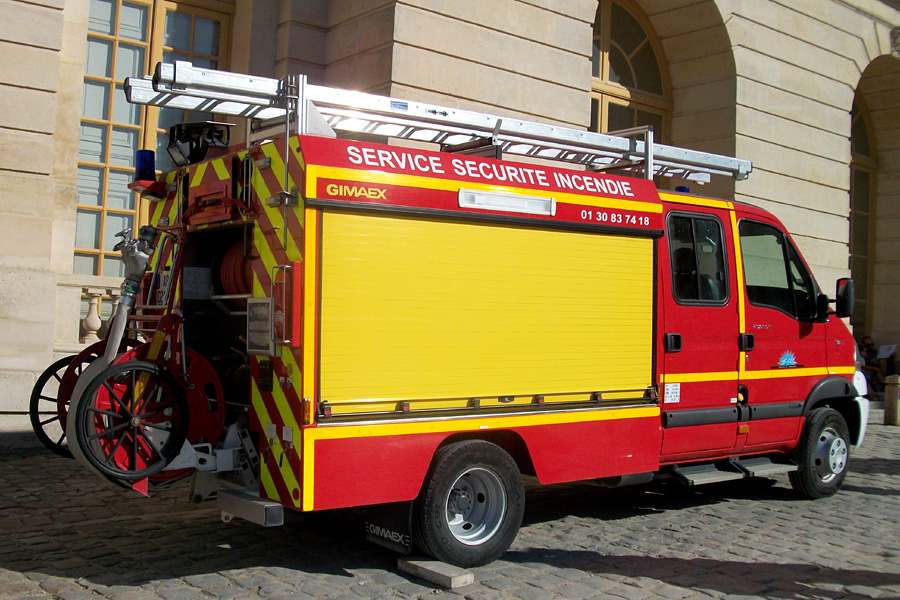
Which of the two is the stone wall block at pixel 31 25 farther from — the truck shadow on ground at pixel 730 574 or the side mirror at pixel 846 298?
the side mirror at pixel 846 298

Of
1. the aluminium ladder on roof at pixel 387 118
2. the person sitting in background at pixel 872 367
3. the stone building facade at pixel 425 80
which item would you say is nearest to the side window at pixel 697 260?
the aluminium ladder on roof at pixel 387 118

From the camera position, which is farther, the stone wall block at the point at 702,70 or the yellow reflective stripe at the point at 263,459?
the stone wall block at the point at 702,70

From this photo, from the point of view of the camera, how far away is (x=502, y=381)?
5637 millimetres

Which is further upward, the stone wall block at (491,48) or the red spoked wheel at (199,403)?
the stone wall block at (491,48)

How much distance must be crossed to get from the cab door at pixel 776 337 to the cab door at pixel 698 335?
0.21 m

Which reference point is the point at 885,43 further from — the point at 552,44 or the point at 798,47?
the point at 552,44

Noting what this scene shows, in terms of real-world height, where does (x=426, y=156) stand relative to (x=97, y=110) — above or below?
below

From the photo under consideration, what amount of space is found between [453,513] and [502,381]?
0.87 m

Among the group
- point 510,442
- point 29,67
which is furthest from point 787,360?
point 29,67

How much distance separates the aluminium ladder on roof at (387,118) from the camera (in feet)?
17.0

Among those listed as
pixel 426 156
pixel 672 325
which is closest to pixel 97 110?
pixel 426 156

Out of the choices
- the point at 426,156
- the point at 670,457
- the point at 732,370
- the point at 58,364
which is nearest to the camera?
the point at 426,156

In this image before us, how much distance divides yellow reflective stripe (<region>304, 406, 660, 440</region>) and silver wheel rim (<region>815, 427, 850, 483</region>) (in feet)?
7.60

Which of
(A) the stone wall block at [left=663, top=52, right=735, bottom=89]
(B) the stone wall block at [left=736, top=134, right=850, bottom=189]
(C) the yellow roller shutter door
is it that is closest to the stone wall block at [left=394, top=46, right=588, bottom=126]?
(A) the stone wall block at [left=663, top=52, right=735, bottom=89]
